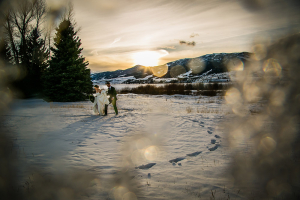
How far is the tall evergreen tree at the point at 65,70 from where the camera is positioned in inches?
564

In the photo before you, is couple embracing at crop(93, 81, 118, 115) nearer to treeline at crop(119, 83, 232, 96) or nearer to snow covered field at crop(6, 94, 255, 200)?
snow covered field at crop(6, 94, 255, 200)

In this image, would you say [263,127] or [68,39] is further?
[68,39]

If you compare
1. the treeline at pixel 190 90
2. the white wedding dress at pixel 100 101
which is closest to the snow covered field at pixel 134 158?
the white wedding dress at pixel 100 101

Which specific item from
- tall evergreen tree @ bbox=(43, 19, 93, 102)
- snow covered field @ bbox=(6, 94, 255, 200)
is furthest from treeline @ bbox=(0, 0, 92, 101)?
Result: snow covered field @ bbox=(6, 94, 255, 200)

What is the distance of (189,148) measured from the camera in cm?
477

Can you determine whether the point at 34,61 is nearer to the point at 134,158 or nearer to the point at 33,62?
the point at 33,62

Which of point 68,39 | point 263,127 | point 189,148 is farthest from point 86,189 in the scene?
point 68,39

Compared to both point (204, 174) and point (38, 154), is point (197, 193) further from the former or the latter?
point (38, 154)

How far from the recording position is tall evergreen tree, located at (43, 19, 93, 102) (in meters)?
14.3

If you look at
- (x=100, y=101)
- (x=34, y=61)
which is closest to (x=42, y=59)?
(x=34, y=61)

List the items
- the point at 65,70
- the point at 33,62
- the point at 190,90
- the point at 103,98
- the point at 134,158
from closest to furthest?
the point at 134,158
the point at 103,98
the point at 65,70
the point at 33,62
the point at 190,90

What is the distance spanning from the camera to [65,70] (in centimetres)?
1445

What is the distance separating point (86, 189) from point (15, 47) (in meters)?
25.5

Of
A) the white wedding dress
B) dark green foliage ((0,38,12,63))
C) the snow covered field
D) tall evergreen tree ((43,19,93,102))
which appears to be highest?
dark green foliage ((0,38,12,63))
